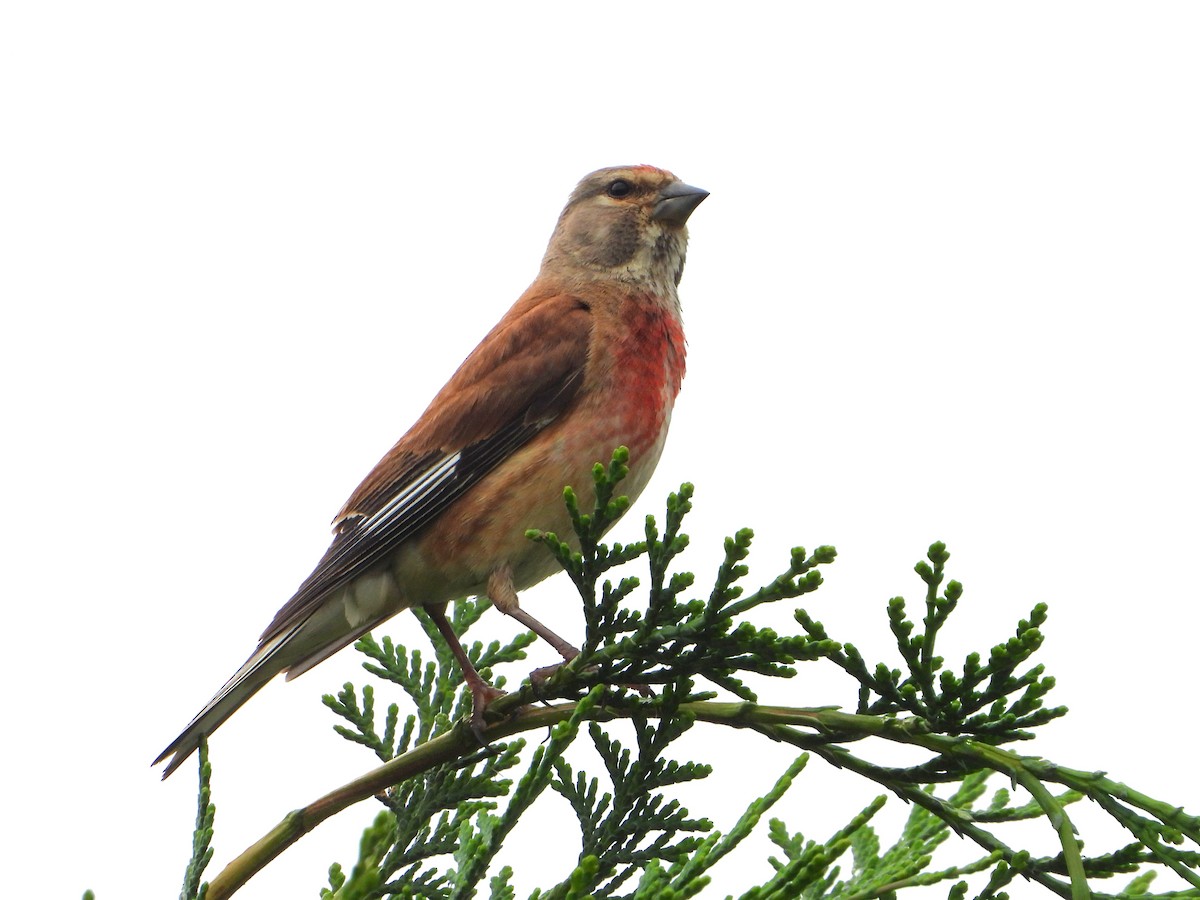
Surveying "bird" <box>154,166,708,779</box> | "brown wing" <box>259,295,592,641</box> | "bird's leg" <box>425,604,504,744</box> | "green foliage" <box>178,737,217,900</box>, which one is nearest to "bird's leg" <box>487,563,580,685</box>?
"bird" <box>154,166,708,779</box>

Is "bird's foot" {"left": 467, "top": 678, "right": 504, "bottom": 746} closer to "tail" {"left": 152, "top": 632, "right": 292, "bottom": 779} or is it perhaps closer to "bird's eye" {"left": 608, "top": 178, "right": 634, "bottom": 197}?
"tail" {"left": 152, "top": 632, "right": 292, "bottom": 779}

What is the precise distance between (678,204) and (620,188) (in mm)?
319

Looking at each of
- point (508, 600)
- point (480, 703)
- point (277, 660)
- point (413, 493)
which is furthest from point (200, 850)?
point (413, 493)

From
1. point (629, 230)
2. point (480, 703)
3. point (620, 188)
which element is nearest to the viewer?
point (480, 703)

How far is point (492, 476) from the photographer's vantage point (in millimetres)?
4121

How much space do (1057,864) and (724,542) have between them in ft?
2.86

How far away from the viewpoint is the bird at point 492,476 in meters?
3.97

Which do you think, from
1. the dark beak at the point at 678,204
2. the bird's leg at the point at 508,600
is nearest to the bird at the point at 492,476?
the bird's leg at the point at 508,600

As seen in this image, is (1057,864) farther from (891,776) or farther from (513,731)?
(513,731)

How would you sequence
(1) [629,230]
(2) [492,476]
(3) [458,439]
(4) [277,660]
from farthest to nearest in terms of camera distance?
(1) [629,230]
(3) [458,439]
(2) [492,476]
(4) [277,660]

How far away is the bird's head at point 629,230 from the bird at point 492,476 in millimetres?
273

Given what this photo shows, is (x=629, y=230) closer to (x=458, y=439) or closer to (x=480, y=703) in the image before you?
(x=458, y=439)

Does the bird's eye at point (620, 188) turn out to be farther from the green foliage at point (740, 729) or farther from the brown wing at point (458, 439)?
the green foliage at point (740, 729)

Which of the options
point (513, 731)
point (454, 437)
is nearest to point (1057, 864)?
point (513, 731)
